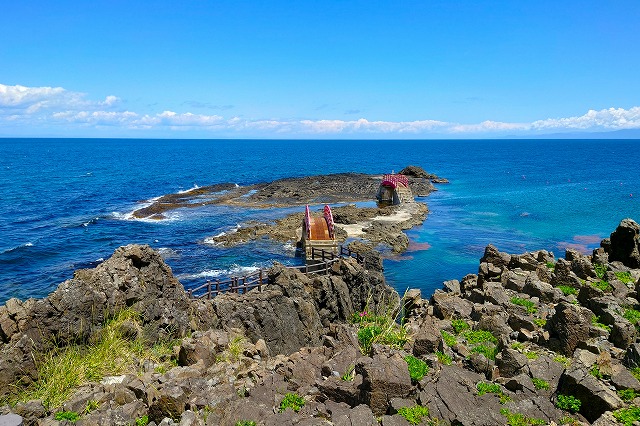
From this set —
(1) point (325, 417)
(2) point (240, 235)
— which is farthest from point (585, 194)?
(1) point (325, 417)

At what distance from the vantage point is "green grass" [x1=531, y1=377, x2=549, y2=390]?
13303 millimetres

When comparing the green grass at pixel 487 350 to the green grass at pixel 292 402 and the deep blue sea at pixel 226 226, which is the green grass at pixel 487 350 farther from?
the deep blue sea at pixel 226 226

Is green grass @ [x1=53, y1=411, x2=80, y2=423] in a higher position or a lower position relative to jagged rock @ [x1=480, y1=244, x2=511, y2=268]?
higher

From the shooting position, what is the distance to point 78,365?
47.0ft

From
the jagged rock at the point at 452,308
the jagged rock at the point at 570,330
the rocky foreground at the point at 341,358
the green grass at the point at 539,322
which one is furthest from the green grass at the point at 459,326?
the jagged rock at the point at 570,330

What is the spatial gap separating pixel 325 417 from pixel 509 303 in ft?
42.6

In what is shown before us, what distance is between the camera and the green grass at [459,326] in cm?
1900

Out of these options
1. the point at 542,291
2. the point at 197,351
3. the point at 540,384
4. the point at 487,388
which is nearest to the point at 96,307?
the point at 197,351

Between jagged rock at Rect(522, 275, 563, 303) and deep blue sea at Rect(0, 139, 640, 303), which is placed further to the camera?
deep blue sea at Rect(0, 139, 640, 303)

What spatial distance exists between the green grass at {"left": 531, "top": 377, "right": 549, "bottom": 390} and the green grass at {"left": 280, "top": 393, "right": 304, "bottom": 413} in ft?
22.9

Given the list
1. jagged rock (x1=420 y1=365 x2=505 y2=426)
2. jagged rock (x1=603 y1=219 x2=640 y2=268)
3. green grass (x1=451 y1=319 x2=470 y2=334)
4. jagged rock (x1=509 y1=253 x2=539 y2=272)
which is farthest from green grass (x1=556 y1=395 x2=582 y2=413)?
jagged rock (x1=603 y1=219 x2=640 y2=268)

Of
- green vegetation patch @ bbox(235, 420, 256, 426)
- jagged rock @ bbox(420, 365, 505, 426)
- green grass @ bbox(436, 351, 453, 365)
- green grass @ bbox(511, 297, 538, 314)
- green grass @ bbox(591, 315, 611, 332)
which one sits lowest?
green grass @ bbox(511, 297, 538, 314)

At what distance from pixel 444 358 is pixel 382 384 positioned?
385cm

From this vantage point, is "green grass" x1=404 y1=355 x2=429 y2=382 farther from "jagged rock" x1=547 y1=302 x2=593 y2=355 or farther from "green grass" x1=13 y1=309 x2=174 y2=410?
"green grass" x1=13 y1=309 x2=174 y2=410
